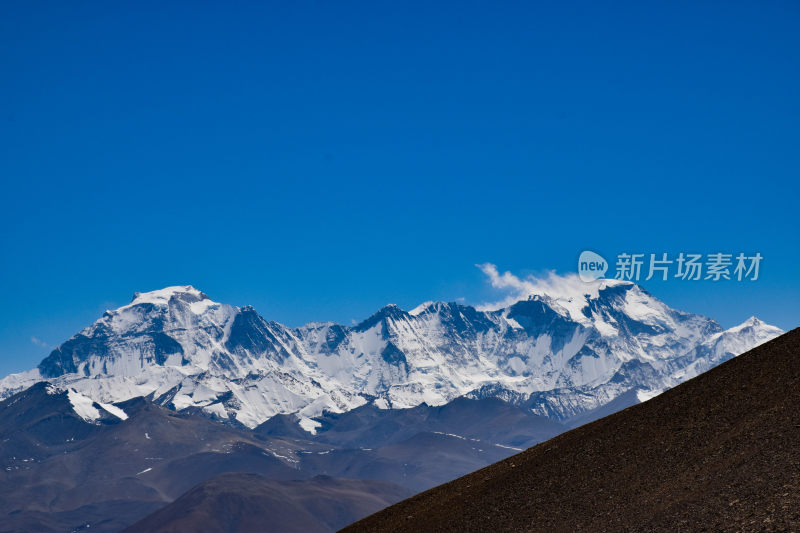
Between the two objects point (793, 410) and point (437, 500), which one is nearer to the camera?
point (793, 410)

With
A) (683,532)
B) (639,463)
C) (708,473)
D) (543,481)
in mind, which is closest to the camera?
(683,532)

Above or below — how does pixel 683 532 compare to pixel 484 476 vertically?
below

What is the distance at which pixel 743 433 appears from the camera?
67.4m

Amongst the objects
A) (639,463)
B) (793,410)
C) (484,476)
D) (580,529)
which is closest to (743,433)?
(793,410)

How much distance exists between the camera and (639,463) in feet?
237

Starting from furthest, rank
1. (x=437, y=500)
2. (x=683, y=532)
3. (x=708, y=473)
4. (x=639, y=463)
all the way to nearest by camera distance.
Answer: (x=437, y=500) → (x=639, y=463) → (x=708, y=473) → (x=683, y=532)


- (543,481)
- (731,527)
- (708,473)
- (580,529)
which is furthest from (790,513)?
(543,481)

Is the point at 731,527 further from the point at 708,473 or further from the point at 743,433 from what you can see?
the point at 743,433

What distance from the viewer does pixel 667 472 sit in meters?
67.8

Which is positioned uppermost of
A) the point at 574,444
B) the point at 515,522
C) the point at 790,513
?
the point at 574,444

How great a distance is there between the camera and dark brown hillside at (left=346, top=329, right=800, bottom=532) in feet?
187

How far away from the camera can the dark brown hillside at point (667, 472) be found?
187 feet

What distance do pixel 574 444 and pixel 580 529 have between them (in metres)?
22.5

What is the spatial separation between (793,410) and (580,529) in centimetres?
1714
